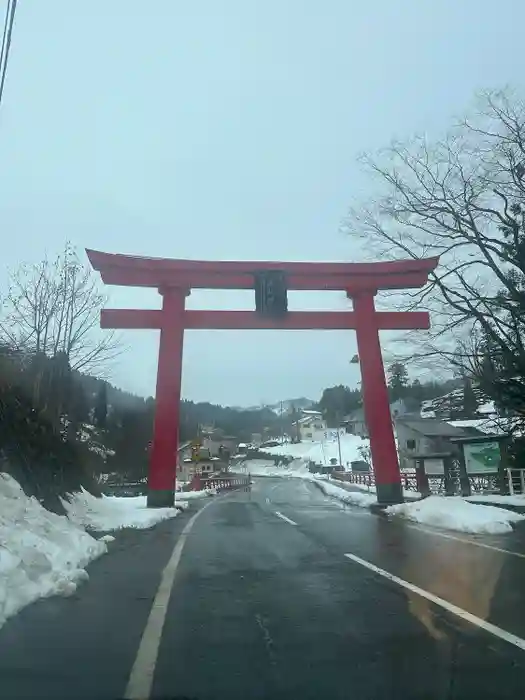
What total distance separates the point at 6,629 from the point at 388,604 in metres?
3.40

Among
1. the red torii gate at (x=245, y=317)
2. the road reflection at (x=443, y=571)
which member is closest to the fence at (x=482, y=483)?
the red torii gate at (x=245, y=317)

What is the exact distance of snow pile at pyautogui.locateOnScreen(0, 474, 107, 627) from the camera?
663 cm

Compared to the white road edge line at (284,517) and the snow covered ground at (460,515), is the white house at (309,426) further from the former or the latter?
the snow covered ground at (460,515)

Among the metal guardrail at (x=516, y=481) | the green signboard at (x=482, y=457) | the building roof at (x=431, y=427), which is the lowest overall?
the metal guardrail at (x=516, y=481)

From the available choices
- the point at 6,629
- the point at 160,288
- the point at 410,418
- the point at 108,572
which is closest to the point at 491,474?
the point at 160,288

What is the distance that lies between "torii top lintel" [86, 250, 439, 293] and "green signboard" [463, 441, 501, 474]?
5827 millimetres

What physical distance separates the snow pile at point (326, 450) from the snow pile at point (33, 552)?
232ft

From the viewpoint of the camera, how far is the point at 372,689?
13.5ft

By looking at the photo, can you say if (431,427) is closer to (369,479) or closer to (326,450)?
(369,479)

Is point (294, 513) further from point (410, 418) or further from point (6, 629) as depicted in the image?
point (410, 418)

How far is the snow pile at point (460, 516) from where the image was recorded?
1322cm

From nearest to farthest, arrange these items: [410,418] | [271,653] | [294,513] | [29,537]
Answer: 1. [271,653]
2. [29,537]
3. [294,513]
4. [410,418]

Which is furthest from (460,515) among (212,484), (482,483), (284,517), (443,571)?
(212,484)

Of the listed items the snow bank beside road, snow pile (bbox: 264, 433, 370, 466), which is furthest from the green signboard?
snow pile (bbox: 264, 433, 370, 466)
